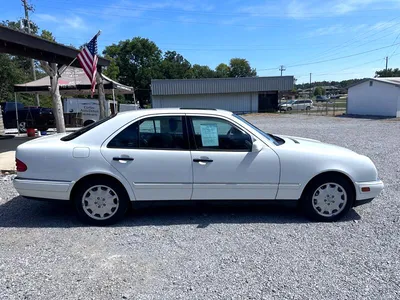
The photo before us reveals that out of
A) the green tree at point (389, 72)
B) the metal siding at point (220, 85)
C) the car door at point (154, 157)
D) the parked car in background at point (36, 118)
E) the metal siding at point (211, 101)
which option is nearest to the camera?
the car door at point (154, 157)

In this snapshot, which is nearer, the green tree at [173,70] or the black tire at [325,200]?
the black tire at [325,200]

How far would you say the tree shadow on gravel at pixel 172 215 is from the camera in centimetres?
396

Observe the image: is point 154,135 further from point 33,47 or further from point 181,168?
point 33,47

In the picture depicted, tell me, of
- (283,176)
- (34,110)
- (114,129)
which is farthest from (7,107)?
(283,176)

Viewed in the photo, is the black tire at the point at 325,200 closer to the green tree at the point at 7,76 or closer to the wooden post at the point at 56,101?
the wooden post at the point at 56,101

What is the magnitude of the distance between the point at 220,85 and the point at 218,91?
76 centimetres

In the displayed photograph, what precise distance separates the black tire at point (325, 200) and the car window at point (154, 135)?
1750 mm

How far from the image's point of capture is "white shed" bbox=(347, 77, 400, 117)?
25484mm

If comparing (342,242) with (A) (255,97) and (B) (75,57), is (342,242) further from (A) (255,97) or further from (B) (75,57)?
(A) (255,97)

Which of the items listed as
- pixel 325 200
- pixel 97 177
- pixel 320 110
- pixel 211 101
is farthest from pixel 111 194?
pixel 320 110

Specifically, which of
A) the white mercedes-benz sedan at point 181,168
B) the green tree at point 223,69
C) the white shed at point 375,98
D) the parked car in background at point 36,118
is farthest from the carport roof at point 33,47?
the green tree at point 223,69

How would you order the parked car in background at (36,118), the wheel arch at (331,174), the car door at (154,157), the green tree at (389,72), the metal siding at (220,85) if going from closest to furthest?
the car door at (154,157), the wheel arch at (331,174), the parked car in background at (36,118), the metal siding at (220,85), the green tree at (389,72)

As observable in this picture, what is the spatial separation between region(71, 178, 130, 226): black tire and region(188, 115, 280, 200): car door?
3.15 feet

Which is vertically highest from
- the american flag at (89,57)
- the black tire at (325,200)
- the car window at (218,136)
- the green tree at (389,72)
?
the green tree at (389,72)
